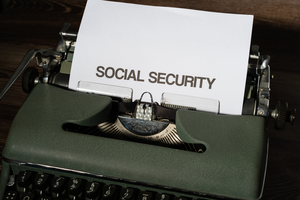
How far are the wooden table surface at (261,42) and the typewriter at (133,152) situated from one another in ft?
0.75

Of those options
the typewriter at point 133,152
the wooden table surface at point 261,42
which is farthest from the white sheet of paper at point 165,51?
the wooden table surface at point 261,42

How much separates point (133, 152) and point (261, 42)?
33.9 inches

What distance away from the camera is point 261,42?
1.45 m

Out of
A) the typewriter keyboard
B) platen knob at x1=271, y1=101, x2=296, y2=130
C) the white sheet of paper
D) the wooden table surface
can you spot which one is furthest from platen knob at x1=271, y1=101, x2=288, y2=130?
the typewriter keyboard

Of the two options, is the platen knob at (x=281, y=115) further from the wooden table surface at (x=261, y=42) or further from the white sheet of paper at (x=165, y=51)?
the wooden table surface at (x=261, y=42)

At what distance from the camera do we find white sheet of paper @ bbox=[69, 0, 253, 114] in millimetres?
1046

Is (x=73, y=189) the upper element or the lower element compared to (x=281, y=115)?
lower

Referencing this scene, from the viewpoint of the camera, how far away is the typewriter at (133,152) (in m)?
0.87

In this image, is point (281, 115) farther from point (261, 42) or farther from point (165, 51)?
point (261, 42)

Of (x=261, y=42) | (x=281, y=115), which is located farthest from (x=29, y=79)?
(x=261, y=42)

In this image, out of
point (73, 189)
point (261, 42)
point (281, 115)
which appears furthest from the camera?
point (261, 42)

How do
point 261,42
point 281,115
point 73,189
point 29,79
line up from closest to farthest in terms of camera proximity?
point 73,189 < point 281,115 < point 29,79 < point 261,42

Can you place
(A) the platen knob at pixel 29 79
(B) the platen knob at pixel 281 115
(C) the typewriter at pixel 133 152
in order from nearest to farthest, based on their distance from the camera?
(C) the typewriter at pixel 133 152, (B) the platen knob at pixel 281 115, (A) the platen knob at pixel 29 79

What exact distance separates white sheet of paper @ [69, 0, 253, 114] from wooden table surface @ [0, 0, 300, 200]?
0.31m
